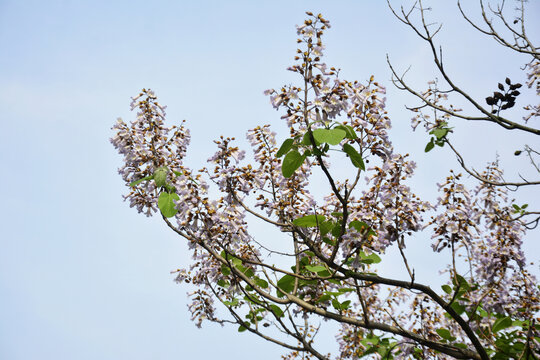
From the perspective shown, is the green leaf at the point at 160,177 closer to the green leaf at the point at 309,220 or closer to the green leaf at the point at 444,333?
the green leaf at the point at 309,220

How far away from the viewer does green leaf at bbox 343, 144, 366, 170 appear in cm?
365

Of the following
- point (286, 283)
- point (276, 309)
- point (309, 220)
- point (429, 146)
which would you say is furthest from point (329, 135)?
Result: point (276, 309)

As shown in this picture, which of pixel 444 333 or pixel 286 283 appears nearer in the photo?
pixel 444 333

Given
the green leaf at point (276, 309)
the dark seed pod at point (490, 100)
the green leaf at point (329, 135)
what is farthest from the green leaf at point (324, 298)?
the dark seed pod at point (490, 100)

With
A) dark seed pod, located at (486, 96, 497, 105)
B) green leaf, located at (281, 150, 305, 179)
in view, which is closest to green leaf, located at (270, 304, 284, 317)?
green leaf, located at (281, 150, 305, 179)

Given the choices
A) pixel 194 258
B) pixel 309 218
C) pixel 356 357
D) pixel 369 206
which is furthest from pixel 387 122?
pixel 356 357

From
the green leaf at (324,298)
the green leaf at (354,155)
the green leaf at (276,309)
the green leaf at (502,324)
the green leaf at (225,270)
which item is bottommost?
the green leaf at (276,309)

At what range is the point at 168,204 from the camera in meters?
4.50

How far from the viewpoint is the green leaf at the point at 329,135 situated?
3287 mm

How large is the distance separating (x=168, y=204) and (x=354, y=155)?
1.87 m

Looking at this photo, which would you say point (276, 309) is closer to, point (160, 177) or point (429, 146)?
point (160, 177)

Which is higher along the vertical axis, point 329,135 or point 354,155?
point 354,155

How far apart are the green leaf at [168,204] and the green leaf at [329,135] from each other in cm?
173

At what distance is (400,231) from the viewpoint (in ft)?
13.7
